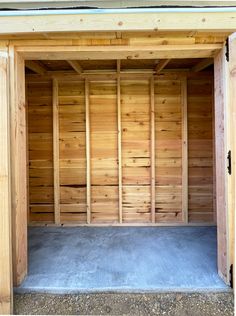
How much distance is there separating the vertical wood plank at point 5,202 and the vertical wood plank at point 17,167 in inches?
6.5

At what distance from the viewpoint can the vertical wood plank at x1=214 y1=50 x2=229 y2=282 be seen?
210 cm

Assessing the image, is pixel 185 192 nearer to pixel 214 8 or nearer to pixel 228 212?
pixel 228 212

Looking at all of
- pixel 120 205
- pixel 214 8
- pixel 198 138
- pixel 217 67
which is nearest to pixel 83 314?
pixel 120 205

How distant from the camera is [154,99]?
3705 mm

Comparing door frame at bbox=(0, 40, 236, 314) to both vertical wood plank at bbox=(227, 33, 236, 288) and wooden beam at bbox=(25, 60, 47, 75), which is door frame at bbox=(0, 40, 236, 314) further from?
wooden beam at bbox=(25, 60, 47, 75)

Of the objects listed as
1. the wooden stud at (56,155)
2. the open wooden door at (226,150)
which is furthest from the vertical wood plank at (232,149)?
the wooden stud at (56,155)

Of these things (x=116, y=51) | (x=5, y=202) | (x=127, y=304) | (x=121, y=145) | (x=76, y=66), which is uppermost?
(x=76, y=66)

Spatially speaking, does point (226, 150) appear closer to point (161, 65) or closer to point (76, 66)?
point (161, 65)

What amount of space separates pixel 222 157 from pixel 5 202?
1840 millimetres

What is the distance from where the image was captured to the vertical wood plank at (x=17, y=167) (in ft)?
6.92

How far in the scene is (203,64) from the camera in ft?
10.6

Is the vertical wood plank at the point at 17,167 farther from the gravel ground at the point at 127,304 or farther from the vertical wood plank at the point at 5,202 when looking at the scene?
the gravel ground at the point at 127,304

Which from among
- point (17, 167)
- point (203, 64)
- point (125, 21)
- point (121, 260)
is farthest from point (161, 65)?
point (121, 260)

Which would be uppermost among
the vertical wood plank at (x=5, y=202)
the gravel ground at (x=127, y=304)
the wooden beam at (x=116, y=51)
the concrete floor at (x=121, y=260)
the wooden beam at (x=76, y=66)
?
the wooden beam at (x=76, y=66)
